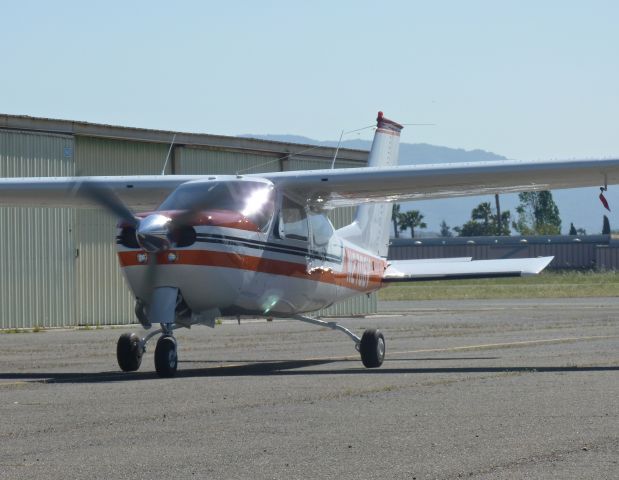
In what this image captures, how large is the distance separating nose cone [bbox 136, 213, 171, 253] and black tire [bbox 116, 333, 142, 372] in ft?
5.61

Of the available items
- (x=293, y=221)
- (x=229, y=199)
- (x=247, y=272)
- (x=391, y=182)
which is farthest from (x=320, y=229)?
(x=229, y=199)

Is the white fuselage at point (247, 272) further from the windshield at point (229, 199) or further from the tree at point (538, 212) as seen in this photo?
the tree at point (538, 212)

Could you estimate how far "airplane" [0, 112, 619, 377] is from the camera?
13.4m

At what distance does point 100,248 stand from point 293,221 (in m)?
15.6

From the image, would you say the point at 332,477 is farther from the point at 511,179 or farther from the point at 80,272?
the point at 80,272

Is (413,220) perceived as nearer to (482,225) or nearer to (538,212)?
(482,225)

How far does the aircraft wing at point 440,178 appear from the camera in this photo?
1580 cm

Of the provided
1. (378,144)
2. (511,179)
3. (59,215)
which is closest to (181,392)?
(511,179)

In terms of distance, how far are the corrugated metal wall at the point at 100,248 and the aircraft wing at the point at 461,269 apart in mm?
12917

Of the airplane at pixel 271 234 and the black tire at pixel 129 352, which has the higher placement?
the airplane at pixel 271 234

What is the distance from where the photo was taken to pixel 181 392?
11.6m

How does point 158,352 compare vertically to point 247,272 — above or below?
below

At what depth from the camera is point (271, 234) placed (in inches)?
581

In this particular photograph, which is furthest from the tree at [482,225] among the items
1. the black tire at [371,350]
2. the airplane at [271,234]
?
the black tire at [371,350]
